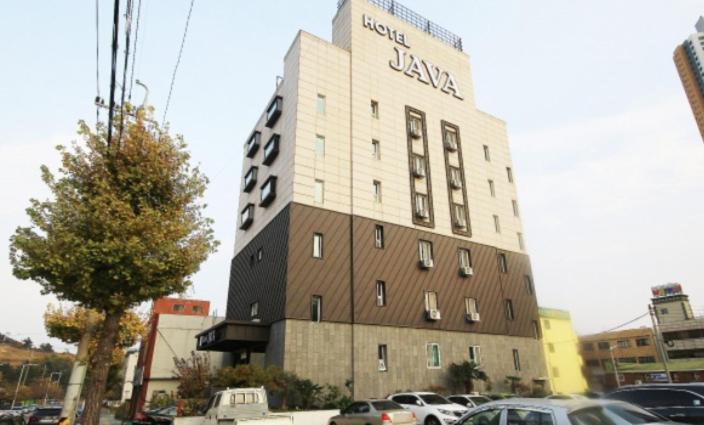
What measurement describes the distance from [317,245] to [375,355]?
26.4ft

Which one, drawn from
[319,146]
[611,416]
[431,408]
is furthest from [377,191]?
[611,416]

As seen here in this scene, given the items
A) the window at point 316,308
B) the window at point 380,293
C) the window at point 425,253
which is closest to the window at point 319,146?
the window at point 380,293

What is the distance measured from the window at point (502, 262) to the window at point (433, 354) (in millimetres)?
11227

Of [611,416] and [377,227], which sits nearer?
[611,416]

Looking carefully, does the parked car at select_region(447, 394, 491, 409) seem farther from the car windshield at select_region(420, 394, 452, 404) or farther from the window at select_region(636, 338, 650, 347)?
the window at select_region(636, 338, 650, 347)

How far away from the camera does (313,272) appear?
2572cm

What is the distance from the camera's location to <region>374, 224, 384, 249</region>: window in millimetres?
29047

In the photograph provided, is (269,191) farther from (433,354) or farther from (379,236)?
(433,354)

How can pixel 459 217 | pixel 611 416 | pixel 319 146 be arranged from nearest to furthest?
pixel 611 416 < pixel 319 146 < pixel 459 217

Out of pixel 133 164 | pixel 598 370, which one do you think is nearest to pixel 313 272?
pixel 133 164

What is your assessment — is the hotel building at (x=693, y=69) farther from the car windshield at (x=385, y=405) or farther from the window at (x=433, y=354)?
the car windshield at (x=385, y=405)

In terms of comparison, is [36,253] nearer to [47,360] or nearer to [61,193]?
[61,193]

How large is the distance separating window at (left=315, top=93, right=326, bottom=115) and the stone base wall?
1559cm

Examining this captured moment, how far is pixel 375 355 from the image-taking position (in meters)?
25.7
